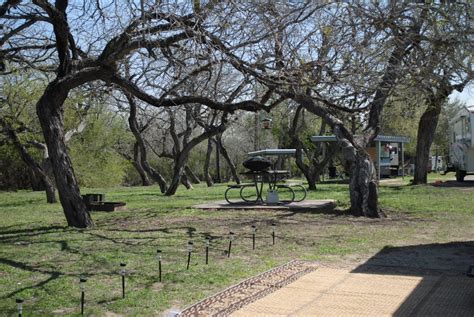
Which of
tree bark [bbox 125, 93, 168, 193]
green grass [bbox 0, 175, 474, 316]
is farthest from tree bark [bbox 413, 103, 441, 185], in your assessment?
tree bark [bbox 125, 93, 168, 193]

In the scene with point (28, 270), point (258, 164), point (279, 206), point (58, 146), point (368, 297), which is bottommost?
point (368, 297)

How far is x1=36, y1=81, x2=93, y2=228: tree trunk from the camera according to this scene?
439 inches

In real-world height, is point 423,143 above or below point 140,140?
below

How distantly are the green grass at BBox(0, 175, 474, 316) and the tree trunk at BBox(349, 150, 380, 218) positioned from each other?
0.39 m

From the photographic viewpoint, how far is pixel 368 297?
6.32 m

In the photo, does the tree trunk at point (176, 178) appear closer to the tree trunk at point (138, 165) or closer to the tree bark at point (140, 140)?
the tree bark at point (140, 140)

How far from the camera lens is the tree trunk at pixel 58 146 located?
439 inches

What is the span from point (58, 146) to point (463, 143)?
61.6ft

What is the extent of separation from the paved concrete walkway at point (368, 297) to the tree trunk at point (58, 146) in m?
5.41

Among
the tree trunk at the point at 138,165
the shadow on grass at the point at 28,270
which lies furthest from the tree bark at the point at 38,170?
the tree trunk at the point at 138,165

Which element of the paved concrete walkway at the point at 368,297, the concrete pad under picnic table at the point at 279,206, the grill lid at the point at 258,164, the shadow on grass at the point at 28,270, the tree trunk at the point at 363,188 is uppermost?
the grill lid at the point at 258,164

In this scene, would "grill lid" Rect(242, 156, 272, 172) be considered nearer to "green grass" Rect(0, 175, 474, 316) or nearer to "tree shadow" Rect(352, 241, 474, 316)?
"green grass" Rect(0, 175, 474, 316)

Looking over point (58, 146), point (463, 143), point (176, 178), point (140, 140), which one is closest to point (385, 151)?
point (463, 143)

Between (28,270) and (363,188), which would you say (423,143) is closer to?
(363,188)
